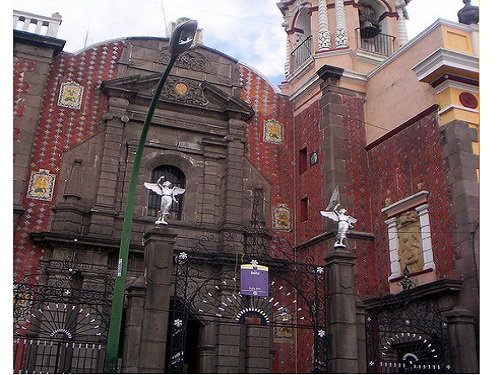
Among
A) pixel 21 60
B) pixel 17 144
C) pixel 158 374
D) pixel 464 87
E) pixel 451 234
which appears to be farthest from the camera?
pixel 21 60

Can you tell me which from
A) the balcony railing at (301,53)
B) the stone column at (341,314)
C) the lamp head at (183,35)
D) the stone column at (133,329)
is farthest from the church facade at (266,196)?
the lamp head at (183,35)

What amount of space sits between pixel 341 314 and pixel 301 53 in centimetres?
1318

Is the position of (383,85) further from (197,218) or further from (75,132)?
(75,132)

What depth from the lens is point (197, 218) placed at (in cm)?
1855

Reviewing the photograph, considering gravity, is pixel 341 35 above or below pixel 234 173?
above

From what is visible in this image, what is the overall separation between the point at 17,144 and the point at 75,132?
1921 millimetres

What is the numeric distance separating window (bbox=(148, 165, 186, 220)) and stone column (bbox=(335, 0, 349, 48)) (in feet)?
24.2

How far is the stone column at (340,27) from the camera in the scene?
68.8 ft

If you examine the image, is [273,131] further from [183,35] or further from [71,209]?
[183,35]

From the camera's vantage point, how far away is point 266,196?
19.7 metres

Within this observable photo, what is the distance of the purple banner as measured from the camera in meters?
13.0

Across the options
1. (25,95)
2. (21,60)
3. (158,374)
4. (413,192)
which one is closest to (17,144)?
(25,95)

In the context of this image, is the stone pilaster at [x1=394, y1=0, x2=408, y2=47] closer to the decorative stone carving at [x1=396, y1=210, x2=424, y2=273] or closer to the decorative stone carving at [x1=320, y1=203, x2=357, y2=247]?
the decorative stone carving at [x1=396, y1=210, x2=424, y2=273]

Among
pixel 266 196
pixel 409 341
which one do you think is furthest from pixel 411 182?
pixel 266 196
